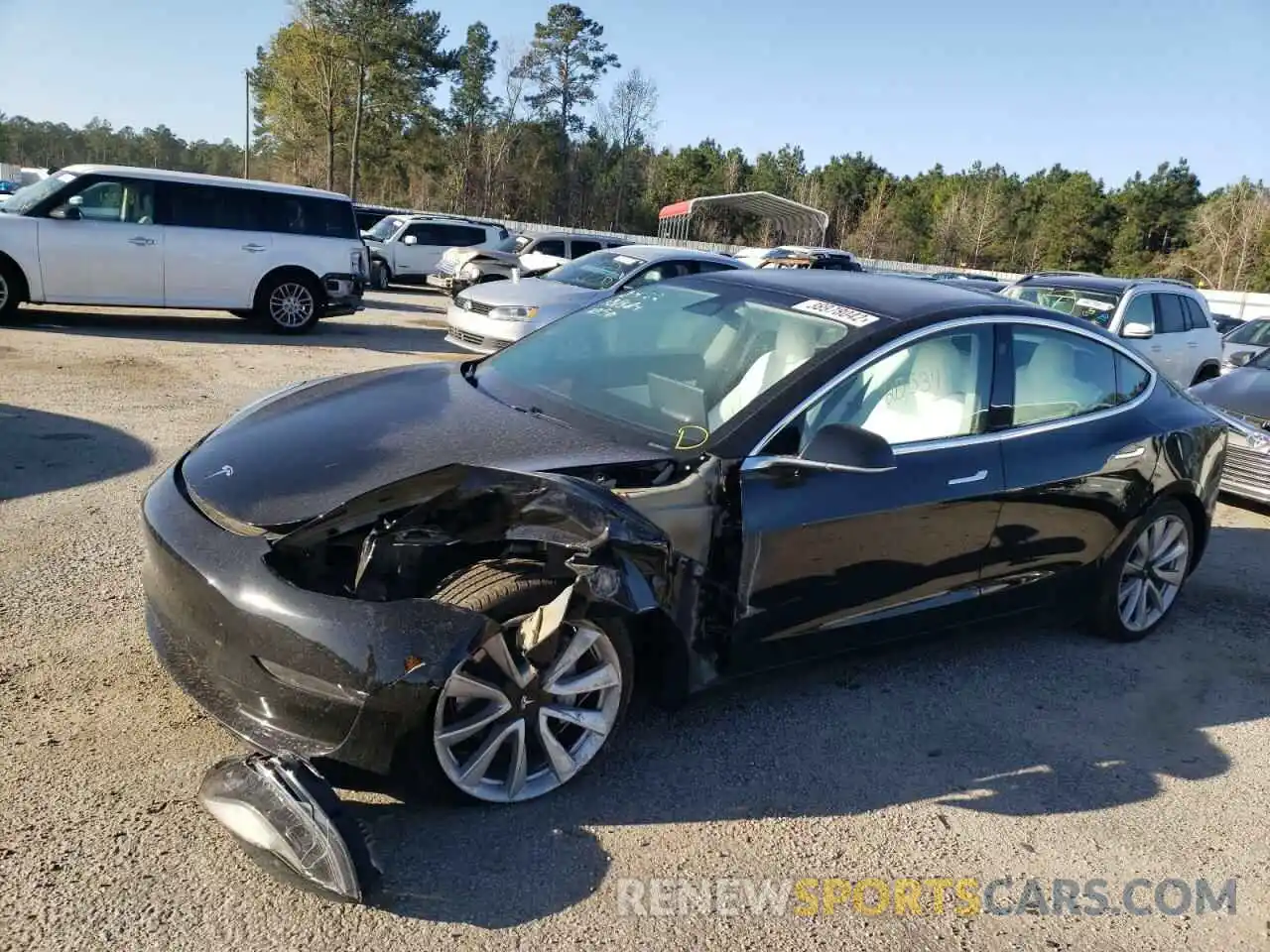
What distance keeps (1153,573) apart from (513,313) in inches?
304

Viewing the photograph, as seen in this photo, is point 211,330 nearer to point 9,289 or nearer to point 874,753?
point 9,289

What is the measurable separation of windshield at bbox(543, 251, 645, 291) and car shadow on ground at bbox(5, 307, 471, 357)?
168 cm

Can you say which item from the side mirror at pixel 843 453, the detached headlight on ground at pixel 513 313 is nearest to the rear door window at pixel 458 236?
the detached headlight on ground at pixel 513 313

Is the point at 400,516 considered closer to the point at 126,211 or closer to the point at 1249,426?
the point at 1249,426

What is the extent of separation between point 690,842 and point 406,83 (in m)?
48.3

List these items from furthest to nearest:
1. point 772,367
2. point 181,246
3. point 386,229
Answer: point 386,229, point 181,246, point 772,367

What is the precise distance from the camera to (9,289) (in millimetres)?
11078

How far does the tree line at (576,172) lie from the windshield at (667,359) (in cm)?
4384

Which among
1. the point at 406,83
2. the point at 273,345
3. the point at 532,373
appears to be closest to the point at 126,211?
the point at 273,345

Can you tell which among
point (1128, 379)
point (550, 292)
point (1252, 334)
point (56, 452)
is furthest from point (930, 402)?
point (1252, 334)

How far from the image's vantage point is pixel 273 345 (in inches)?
464

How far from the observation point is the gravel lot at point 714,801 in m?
2.54

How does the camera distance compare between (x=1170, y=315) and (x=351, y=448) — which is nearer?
(x=351, y=448)

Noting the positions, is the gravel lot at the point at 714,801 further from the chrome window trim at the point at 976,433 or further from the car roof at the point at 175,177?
the car roof at the point at 175,177
